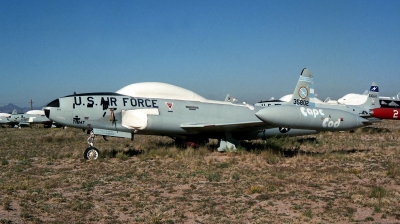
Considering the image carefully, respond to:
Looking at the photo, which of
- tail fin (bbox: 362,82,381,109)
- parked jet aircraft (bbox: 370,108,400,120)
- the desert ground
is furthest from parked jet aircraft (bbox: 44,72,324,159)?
tail fin (bbox: 362,82,381,109)

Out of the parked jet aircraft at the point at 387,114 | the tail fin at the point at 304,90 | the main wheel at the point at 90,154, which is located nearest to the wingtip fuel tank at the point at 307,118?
the tail fin at the point at 304,90

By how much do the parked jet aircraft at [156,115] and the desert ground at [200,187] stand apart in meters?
1.04

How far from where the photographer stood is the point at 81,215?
7727 mm

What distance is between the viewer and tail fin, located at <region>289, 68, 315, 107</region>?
19.8 meters

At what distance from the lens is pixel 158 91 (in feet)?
57.6

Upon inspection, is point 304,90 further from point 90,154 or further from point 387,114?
point 90,154

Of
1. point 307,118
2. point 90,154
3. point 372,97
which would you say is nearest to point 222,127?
point 307,118

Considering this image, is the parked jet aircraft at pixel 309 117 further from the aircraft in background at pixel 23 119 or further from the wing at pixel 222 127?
the aircraft in background at pixel 23 119

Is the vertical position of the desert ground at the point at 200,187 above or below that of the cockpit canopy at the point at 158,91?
below

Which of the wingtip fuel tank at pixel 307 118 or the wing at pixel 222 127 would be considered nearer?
the wingtip fuel tank at pixel 307 118

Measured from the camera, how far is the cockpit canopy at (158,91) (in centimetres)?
1714

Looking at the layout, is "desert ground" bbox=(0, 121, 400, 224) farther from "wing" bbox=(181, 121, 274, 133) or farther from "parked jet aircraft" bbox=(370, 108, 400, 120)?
"parked jet aircraft" bbox=(370, 108, 400, 120)

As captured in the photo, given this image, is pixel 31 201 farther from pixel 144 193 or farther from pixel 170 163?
pixel 170 163

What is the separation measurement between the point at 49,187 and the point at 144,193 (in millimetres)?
2742
